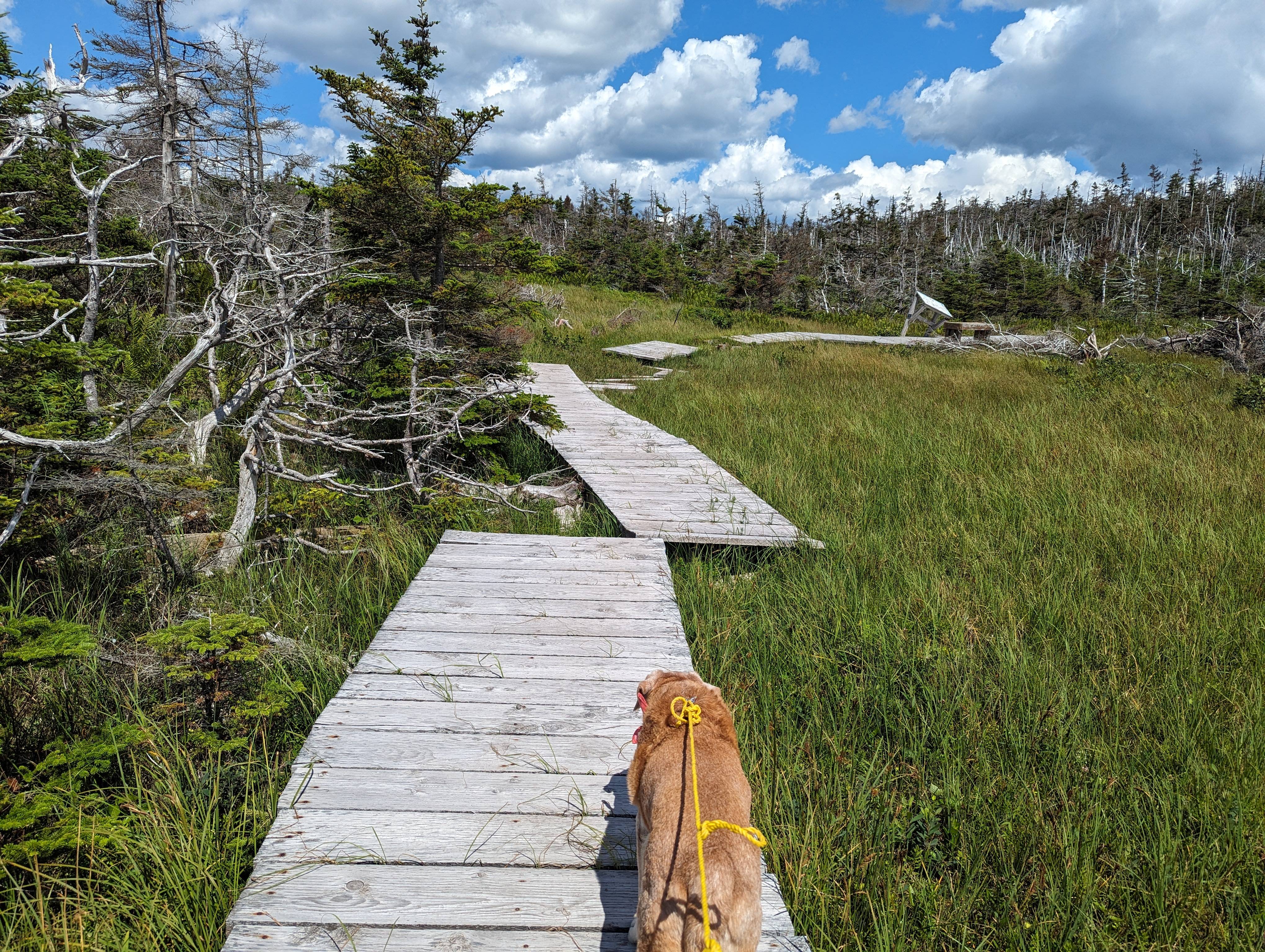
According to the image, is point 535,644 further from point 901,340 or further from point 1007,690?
point 901,340

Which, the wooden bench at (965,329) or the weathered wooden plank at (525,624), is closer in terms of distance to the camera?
the weathered wooden plank at (525,624)

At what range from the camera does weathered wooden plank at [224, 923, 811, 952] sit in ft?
5.60

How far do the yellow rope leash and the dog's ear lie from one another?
0.34 metres

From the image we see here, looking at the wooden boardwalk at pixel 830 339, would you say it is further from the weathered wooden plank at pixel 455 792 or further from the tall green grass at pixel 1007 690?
the weathered wooden plank at pixel 455 792

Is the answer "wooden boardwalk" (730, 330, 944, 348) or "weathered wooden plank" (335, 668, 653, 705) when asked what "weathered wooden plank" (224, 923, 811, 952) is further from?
"wooden boardwalk" (730, 330, 944, 348)

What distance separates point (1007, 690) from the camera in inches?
120

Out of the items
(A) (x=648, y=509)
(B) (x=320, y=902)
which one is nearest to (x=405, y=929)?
(B) (x=320, y=902)

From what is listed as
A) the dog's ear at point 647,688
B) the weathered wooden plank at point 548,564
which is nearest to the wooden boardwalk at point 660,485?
the weathered wooden plank at point 548,564

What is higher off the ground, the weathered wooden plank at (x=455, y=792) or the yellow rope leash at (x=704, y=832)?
the yellow rope leash at (x=704, y=832)

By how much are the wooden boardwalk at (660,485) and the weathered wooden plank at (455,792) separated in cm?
252

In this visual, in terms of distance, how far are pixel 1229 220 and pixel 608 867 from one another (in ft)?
287

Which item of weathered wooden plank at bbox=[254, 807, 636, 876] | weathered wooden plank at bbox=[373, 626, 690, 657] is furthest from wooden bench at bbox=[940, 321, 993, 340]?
weathered wooden plank at bbox=[254, 807, 636, 876]

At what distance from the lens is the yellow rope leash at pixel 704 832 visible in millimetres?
1232

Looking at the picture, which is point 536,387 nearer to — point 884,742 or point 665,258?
point 884,742
